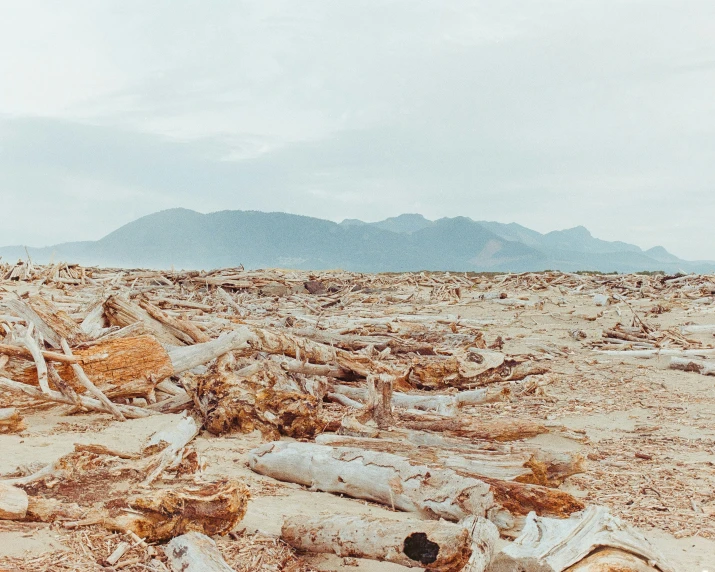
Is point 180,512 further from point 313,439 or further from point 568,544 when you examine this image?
point 313,439

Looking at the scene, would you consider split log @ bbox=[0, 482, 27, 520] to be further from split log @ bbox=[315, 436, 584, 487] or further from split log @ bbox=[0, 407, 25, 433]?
split log @ bbox=[0, 407, 25, 433]

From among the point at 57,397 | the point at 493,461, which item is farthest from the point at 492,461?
the point at 57,397

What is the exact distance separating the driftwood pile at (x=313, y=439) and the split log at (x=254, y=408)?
14 millimetres

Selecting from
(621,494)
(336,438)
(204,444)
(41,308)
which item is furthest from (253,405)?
(621,494)

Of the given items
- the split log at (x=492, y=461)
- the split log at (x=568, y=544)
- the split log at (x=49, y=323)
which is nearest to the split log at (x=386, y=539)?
the split log at (x=568, y=544)

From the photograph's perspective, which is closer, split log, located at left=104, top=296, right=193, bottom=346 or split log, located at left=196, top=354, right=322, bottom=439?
split log, located at left=196, top=354, right=322, bottom=439

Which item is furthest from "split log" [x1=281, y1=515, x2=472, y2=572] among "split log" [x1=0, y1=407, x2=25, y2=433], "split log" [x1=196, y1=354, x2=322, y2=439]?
"split log" [x1=0, y1=407, x2=25, y2=433]

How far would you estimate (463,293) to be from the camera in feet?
72.4

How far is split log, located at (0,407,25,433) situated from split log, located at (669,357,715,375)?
9340 mm

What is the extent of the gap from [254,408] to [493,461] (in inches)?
96.6

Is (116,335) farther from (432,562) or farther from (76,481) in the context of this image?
(432,562)

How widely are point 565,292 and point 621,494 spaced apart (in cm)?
1775

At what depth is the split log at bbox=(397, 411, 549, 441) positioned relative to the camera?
5.77m

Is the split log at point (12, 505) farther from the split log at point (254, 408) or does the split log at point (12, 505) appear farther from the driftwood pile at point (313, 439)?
the split log at point (254, 408)
